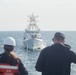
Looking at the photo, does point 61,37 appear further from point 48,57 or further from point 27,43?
point 27,43

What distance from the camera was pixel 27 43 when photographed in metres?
75.5

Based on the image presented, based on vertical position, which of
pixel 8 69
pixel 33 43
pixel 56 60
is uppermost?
pixel 56 60

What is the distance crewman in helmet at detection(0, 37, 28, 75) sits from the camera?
7.38 m

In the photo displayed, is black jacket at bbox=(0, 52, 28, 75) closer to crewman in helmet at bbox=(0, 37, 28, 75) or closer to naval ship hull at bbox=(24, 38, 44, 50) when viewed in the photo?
crewman in helmet at bbox=(0, 37, 28, 75)

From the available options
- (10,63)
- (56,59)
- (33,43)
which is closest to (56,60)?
(56,59)

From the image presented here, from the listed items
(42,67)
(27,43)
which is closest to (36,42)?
(27,43)

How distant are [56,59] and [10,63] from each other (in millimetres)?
1057

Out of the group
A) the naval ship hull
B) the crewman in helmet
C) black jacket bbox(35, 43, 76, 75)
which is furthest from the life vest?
the naval ship hull

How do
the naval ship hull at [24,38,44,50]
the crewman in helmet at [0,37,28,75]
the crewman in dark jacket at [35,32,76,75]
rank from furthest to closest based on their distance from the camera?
the naval ship hull at [24,38,44,50], the crewman in dark jacket at [35,32,76,75], the crewman in helmet at [0,37,28,75]

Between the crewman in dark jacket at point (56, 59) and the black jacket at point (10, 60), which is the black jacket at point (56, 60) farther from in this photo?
the black jacket at point (10, 60)

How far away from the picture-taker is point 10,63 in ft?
24.5

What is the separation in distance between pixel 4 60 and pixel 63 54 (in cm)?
129

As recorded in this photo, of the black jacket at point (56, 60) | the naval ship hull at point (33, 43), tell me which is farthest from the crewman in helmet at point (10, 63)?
the naval ship hull at point (33, 43)

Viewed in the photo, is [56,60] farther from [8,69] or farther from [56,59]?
[8,69]
